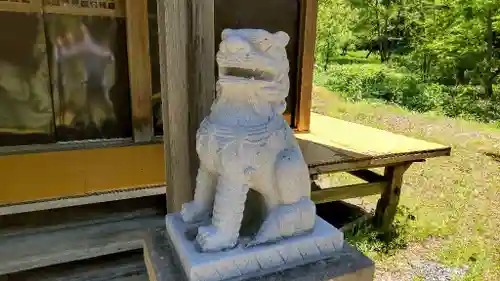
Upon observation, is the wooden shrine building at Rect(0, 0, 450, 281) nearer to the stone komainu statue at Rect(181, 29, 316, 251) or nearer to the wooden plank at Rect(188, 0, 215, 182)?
the wooden plank at Rect(188, 0, 215, 182)

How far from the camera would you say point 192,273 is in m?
1.27

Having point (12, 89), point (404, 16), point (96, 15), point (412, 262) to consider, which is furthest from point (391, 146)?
point (404, 16)

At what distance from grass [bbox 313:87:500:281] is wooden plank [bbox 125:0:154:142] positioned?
2195mm

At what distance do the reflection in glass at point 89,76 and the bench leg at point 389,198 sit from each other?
2512 millimetres

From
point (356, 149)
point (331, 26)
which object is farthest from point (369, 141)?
point (331, 26)

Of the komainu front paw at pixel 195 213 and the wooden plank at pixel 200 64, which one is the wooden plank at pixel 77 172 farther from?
the komainu front paw at pixel 195 213

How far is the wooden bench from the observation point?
3.17 metres

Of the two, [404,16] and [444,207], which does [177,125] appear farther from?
[404,16]

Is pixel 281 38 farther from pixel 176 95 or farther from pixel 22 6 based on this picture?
pixel 22 6

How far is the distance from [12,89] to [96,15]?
805 millimetres

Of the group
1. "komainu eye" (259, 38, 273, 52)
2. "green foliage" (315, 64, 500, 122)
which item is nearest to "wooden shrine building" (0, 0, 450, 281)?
"komainu eye" (259, 38, 273, 52)

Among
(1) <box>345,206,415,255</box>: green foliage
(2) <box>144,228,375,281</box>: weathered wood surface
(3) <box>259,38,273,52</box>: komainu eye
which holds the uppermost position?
(3) <box>259,38,273,52</box>: komainu eye

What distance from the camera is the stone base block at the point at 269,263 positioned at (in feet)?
4.26

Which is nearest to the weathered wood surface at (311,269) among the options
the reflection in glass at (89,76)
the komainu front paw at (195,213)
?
the komainu front paw at (195,213)
